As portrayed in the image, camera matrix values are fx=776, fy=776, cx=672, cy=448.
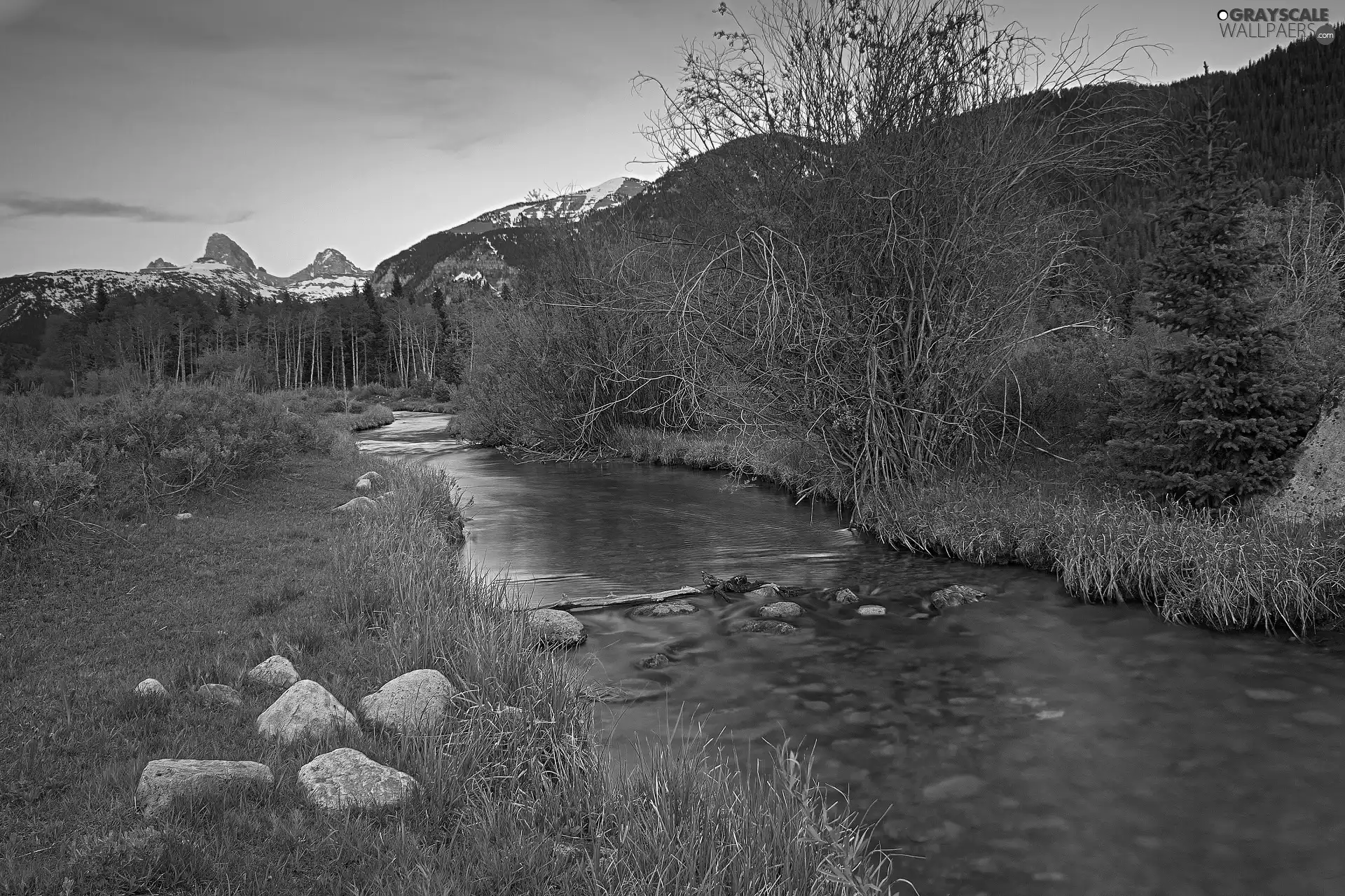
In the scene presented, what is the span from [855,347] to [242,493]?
1140 cm

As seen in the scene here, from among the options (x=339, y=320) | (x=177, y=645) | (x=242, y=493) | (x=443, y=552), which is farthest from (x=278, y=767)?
(x=339, y=320)

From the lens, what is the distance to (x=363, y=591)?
8.40m

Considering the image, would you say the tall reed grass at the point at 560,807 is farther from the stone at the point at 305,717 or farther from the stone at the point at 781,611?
the stone at the point at 781,611

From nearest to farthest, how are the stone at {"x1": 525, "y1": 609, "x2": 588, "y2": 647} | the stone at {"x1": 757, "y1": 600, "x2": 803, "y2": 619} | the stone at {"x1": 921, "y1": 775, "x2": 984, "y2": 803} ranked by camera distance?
the stone at {"x1": 921, "y1": 775, "x2": 984, "y2": 803} < the stone at {"x1": 525, "y1": 609, "x2": 588, "y2": 647} < the stone at {"x1": 757, "y1": 600, "x2": 803, "y2": 619}

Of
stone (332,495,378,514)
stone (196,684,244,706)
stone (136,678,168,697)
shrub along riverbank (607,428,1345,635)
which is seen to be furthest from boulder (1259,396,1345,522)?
stone (332,495,378,514)

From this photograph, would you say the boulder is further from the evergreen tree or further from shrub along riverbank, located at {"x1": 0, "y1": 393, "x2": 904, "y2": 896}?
shrub along riverbank, located at {"x1": 0, "y1": 393, "x2": 904, "y2": 896}

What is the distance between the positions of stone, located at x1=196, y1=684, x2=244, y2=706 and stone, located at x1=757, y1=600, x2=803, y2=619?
6.15m

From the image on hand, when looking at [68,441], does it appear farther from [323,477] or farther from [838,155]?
[838,155]

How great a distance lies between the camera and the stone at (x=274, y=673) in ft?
20.1

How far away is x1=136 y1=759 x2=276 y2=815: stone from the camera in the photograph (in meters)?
4.15

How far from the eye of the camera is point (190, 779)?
167 inches

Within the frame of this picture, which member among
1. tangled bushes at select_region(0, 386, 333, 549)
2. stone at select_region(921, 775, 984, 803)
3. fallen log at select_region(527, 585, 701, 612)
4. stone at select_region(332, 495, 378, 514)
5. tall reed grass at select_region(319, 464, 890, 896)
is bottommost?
fallen log at select_region(527, 585, 701, 612)

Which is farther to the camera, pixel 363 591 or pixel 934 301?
pixel 934 301

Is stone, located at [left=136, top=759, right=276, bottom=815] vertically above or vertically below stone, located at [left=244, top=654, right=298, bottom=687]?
above
